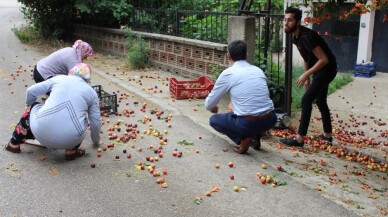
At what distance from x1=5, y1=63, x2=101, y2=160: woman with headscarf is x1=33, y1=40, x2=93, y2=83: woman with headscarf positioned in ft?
4.41

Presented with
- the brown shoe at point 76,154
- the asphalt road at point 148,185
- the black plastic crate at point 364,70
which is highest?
the brown shoe at point 76,154

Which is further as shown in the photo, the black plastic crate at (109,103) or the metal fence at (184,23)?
the metal fence at (184,23)

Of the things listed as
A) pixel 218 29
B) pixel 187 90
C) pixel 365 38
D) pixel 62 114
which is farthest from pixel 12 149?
pixel 365 38

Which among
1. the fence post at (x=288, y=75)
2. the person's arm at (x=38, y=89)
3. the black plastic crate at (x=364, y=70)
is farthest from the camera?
the black plastic crate at (x=364, y=70)

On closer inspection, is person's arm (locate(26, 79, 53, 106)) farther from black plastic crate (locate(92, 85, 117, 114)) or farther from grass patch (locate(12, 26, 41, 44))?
grass patch (locate(12, 26, 41, 44))

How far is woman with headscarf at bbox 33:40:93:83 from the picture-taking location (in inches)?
276

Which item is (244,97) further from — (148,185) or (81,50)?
(81,50)

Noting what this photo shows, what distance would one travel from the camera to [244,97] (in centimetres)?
571

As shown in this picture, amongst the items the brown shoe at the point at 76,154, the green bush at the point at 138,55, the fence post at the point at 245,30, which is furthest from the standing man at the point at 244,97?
the green bush at the point at 138,55

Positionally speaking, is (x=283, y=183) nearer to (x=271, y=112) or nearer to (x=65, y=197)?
(x=271, y=112)

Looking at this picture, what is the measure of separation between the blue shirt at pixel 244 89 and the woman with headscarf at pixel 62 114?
1.56 m

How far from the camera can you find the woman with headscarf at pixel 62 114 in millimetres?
5328

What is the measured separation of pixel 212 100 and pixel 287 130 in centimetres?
191

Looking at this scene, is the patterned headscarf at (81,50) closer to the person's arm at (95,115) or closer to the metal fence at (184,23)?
the person's arm at (95,115)
